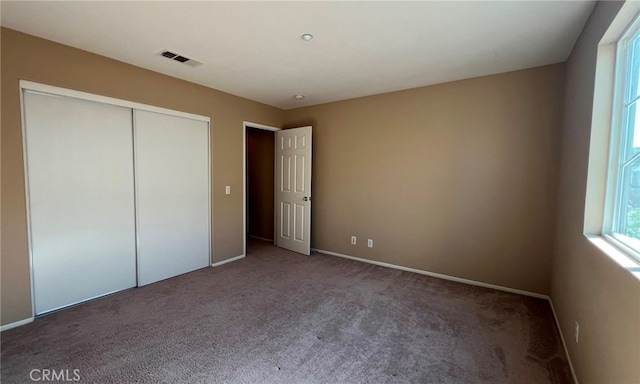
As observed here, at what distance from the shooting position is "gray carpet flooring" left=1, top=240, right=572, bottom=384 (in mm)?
1795

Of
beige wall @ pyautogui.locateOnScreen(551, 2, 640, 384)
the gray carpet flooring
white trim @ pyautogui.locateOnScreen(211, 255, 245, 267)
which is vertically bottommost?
the gray carpet flooring

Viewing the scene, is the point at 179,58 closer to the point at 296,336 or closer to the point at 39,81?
the point at 39,81

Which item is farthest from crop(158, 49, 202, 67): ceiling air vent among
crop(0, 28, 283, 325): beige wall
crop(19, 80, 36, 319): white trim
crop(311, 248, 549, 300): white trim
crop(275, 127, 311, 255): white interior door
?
crop(311, 248, 549, 300): white trim

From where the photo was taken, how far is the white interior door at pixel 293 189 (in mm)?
4363

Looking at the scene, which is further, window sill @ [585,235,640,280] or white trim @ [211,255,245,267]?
white trim @ [211,255,245,267]

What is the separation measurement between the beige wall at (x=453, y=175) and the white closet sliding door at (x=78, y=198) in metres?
2.70

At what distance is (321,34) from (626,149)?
7.07ft

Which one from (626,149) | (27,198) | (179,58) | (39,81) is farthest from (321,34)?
(27,198)

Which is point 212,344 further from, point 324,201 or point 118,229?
point 324,201

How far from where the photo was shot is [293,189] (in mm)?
4555

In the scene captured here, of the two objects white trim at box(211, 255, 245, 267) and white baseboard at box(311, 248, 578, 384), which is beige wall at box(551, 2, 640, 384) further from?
white trim at box(211, 255, 245, 267)

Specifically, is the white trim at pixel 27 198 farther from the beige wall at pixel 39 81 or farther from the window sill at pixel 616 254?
the window sill at pixel 616 254

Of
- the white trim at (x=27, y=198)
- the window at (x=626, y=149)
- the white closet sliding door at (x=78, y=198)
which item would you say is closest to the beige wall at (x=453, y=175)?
the window at (x=626, y=149)

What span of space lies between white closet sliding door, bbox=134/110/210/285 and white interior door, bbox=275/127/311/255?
1334mm
